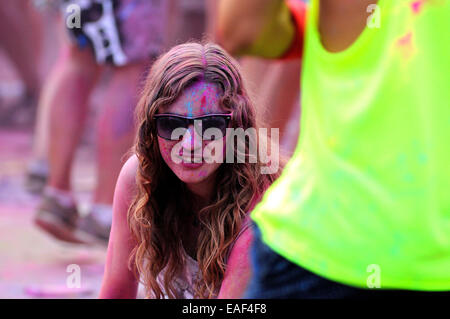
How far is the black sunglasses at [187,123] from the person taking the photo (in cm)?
137

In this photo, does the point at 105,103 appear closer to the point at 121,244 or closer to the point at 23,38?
the point at 121,244

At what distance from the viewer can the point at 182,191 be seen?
1559 millimetres

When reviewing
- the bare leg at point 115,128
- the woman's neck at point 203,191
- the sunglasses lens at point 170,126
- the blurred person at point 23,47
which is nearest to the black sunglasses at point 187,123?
the sunglasses lens at point 170,126

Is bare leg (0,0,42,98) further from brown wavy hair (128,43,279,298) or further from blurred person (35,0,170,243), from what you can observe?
brown wavy hair (128,43,279,298)

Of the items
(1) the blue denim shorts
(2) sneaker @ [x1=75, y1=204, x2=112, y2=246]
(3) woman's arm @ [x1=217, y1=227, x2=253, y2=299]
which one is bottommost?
(1) the blue denim shorts

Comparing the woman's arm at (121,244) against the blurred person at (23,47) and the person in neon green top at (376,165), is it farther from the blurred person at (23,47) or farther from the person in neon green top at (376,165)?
the blurred person at (23,47)

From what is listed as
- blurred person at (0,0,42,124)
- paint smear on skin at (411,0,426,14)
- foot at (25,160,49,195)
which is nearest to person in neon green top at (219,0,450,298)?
paint smear on skin at (411,0,426,14)

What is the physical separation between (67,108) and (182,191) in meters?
1.74

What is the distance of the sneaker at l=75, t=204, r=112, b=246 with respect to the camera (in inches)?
117

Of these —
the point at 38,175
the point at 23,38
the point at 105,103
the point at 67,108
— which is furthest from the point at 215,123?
the point at 23,38

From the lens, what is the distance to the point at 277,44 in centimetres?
216

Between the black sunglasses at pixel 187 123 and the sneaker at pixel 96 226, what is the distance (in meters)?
1.61

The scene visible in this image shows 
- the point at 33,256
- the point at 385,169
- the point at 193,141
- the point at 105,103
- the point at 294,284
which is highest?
the point at 105,103
